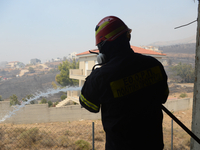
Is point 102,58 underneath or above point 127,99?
above

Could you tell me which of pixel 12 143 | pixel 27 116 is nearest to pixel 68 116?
pixel 27 116

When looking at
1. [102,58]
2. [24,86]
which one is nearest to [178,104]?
[102,58]

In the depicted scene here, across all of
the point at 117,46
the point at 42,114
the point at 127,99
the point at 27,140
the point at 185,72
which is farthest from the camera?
the point at 185,72

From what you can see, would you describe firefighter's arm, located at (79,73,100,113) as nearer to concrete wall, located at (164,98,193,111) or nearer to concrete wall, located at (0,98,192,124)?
concrete wall, located at (0,98,192,124)

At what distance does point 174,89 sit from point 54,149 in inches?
1679

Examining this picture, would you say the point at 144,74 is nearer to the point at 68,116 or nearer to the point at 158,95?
the point at 158,95

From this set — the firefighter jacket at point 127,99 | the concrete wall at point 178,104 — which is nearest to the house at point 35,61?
the concrete wall at point 178,104

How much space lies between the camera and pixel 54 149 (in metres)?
6.15

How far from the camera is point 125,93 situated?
901 mm

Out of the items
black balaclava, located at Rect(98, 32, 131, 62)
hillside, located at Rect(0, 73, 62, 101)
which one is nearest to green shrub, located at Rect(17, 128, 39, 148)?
black balaclava, located at Rect(98, 32, 131, 62)

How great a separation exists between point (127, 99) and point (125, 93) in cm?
3

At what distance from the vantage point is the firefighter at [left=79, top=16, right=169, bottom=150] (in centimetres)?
89

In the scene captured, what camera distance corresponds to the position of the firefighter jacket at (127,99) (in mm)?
886

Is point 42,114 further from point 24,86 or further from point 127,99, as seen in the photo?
point 24,86
